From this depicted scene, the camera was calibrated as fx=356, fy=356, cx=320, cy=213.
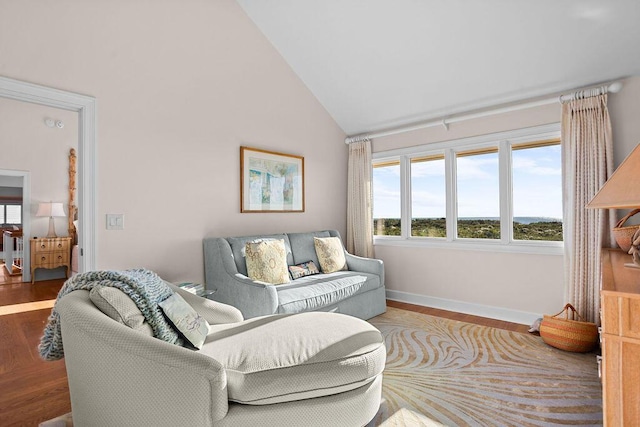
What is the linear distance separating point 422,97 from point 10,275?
24.7 ft

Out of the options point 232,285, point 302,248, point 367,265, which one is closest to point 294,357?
point 232,285

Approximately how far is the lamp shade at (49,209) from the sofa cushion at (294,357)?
5.71 meters

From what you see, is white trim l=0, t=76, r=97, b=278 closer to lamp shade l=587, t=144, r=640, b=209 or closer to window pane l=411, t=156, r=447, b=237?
lamp shade l=587, t=144, r=640, b=209

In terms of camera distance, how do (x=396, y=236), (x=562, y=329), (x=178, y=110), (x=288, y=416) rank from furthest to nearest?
(x=396, y=236) < (x=178, y=110) < (x=562, y=329) < (x=288, y=416)

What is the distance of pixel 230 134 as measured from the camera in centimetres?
357

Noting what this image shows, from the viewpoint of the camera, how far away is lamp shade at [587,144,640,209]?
3.74ft

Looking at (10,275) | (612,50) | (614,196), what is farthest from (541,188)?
(10,275)

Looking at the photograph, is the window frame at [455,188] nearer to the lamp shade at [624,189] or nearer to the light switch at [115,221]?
the lamp shade at [624,189]

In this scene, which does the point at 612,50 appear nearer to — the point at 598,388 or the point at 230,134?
the point at 598,388

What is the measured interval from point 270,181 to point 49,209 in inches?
178

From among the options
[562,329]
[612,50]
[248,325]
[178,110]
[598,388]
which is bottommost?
[598,388]

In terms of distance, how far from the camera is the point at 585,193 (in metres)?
3.06

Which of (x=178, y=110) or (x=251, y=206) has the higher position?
(x=178, y=110)

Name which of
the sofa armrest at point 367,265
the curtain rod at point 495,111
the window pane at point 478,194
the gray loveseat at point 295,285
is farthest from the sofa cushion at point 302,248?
the window pane at point 478,194
